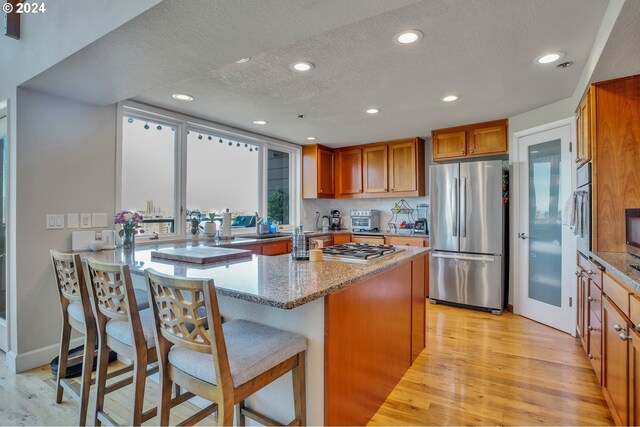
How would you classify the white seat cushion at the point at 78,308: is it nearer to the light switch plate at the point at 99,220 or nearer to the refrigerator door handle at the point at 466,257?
the light switch plate at the point at 99,220

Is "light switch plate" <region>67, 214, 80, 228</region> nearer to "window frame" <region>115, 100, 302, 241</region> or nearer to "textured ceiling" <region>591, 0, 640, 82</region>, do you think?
"window frame" <region>115, 100, 302, 241</region>

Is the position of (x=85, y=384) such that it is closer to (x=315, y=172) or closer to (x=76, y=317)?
(x=76, y=317)

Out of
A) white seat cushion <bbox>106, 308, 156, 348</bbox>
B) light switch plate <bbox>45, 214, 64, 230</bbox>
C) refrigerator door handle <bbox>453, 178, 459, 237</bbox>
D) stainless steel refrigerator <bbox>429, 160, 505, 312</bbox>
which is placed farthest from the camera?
refrigerator door handle <bbox>453, 178, 459, 237</bbox>

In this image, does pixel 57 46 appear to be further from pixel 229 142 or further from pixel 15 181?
pixel 229 142

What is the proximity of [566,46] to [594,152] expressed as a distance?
77cm

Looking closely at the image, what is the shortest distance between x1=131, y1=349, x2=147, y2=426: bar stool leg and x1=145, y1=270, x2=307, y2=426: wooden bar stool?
0.19 m

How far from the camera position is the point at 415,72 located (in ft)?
8.20

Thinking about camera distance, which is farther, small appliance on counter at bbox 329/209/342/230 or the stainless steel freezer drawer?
Answer: small appliance on counter at bbox 329/209/342/230

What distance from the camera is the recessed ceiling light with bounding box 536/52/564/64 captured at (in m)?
2.23

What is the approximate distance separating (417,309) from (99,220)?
2782 mm

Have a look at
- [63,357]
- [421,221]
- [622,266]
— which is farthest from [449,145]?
[63,357]

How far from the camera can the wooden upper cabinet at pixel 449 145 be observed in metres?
4.16

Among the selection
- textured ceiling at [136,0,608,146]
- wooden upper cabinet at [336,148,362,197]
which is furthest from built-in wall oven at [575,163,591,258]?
wooden upper cabinet at [336,148,362,197]

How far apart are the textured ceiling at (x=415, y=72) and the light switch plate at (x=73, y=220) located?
1232mm
